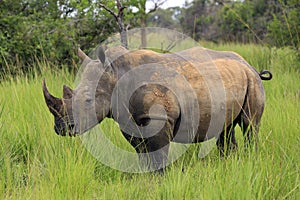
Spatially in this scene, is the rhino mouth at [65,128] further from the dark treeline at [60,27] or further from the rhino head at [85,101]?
the dark treeline at [60,27]

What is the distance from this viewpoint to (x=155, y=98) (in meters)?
3.23

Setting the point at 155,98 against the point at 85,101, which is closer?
the point at 85,101

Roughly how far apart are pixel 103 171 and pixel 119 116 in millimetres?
466

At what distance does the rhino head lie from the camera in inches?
123

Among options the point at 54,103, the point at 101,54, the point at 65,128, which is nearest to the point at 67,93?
the point at 54,103

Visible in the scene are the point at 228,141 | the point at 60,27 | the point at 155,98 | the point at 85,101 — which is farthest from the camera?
the point at 60,27

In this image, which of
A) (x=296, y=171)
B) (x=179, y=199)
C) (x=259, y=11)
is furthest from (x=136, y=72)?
(x=259, y=11)

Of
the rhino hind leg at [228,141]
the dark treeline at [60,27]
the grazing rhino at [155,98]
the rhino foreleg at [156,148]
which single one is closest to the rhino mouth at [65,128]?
the grazing rhino at [155,98]

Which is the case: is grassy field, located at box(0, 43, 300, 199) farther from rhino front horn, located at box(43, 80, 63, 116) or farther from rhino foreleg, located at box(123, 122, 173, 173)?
rhino front horn, located at box(43, 80, 63, 116)

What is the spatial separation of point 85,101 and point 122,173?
0.71 metres

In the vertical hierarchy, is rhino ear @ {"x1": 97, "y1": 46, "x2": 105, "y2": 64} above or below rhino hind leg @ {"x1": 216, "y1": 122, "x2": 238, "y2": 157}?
above

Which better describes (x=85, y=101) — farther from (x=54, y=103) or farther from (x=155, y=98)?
(x=155, y=98)

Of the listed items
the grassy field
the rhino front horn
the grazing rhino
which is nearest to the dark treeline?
the grassy field

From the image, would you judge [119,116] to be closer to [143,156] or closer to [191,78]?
[143,156]
